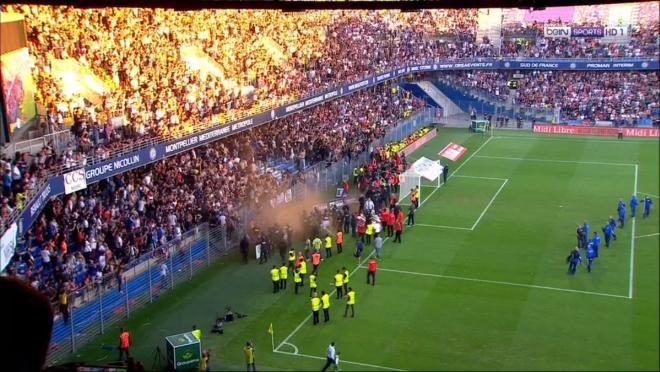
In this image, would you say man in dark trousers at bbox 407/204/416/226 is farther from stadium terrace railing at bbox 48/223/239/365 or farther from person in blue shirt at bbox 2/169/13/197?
person in blue shirt at bbox 2/169/13/197

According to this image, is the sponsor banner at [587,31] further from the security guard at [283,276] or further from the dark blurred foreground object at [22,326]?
the dark blurred foreground object at [22,326]

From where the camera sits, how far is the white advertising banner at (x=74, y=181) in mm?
21016

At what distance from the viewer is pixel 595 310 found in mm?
21000

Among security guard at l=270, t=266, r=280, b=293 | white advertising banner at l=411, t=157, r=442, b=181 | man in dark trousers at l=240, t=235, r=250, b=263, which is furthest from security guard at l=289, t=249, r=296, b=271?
white advertising banner at l=411, t=157, r=442, b=181

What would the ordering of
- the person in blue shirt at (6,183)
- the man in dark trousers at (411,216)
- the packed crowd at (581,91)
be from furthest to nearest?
the packed crowd at (581,91)
the man in dark trousers at (411,216)
the person in blue shirt at (6,183)

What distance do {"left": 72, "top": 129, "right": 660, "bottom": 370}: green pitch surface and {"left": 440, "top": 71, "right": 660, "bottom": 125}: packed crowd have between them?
68.9 feet

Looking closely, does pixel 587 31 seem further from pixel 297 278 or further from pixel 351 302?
pixel 351 302

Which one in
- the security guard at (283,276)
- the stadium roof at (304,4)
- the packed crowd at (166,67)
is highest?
the stadium roof at (304,4)

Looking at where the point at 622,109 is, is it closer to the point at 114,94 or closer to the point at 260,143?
the point at 260,143

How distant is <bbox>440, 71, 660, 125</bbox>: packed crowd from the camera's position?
52688 mm

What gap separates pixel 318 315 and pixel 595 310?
8204mm

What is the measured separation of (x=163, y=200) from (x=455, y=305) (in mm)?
11546

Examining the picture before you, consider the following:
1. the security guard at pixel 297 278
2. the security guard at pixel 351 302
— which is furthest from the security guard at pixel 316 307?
the security guard at pixel 297 278

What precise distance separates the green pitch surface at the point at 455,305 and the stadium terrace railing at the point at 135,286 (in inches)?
16.2
